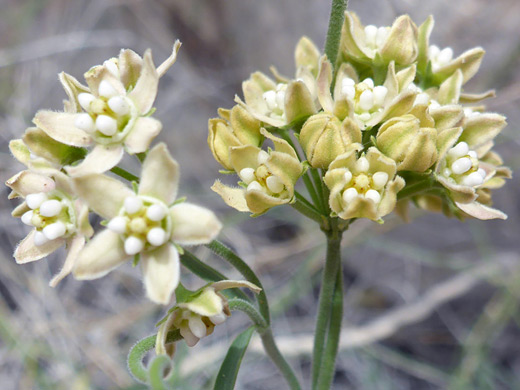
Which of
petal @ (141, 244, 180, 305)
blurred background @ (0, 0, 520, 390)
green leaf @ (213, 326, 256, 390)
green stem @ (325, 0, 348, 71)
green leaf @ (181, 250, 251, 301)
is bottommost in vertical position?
blurred background @ (0, 0, 520, 390)

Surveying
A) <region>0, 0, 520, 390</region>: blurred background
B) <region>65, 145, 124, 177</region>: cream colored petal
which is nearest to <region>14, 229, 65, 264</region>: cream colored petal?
<region>65, 145, 124, 177</region>: cream colored petal

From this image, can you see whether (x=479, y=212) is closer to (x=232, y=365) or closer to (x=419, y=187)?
(x=419, y=187)

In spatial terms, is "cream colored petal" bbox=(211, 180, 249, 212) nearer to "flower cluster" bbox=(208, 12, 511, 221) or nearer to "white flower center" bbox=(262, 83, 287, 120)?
"flower cluster" bbox=(208, 12, 511, 221)

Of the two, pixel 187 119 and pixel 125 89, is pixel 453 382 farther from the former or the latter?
pixel 187 119

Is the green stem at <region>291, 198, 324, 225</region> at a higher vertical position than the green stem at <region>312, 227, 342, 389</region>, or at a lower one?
higher

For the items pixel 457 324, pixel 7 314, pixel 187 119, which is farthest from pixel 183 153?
pixel 457 324

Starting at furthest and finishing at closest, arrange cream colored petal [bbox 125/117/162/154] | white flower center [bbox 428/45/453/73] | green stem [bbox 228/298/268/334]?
white flower center [bbox 428/45/453/73]
green stem [bbox 228/298/268/334]
cream colored petal [bbox 125/117/162/154]

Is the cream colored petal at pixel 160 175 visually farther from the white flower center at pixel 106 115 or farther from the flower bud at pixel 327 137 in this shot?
the flower bud at pixel 327 137

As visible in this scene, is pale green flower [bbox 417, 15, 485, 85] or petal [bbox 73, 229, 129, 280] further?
pale green flower [bbox 417, 15, 485, 85]

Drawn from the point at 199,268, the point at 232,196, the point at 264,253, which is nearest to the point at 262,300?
the point at 199,268

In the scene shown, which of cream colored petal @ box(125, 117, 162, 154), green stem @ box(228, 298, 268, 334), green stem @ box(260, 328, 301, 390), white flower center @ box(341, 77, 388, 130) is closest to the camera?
cream colored petal @ box(125, 117, 162, 154)
